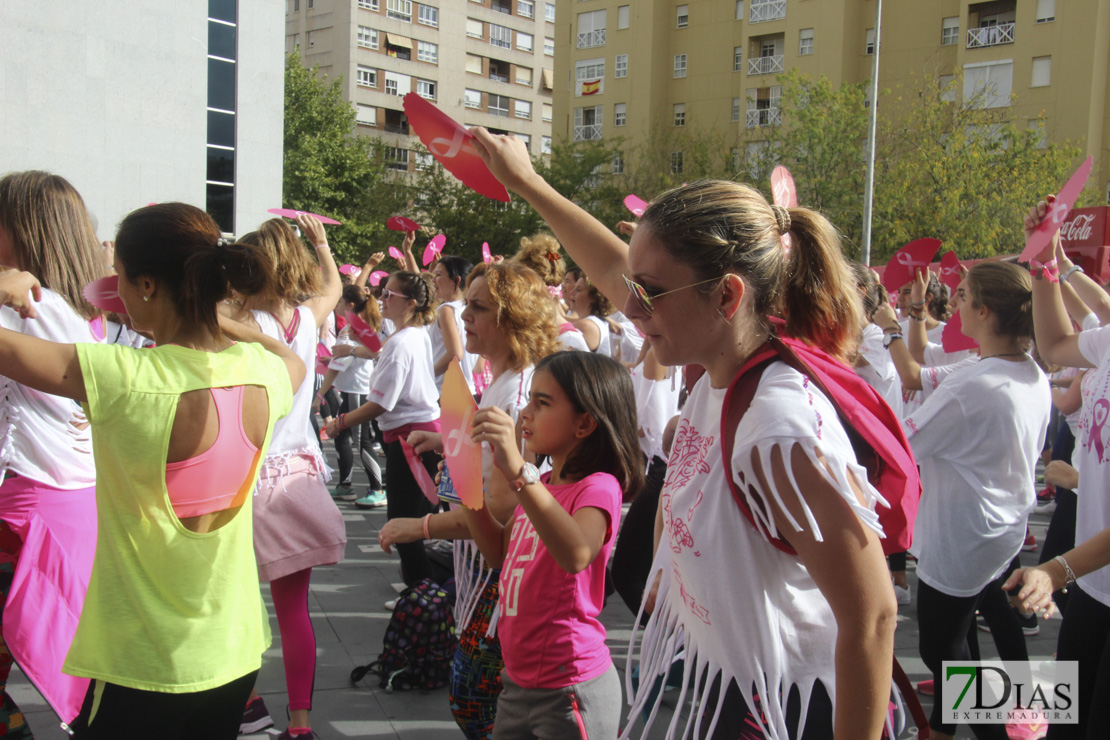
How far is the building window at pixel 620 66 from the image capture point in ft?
151

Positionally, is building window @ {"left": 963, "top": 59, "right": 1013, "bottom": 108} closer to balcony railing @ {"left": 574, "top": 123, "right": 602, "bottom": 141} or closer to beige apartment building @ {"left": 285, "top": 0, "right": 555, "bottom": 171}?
balcony railing @ {"left": 574, "top": 123, "right": 602, "bottom": 141}

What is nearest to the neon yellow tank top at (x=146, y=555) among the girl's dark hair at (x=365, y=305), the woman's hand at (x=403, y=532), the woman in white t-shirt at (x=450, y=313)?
the woman's hand at (x=403, y=532)

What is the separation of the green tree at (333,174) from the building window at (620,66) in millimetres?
14049

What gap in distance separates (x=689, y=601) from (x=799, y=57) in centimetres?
4303

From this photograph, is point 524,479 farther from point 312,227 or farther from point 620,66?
point 620,66

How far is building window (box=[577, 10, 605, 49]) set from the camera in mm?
47250

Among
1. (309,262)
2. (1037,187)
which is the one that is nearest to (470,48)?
(1037,187)

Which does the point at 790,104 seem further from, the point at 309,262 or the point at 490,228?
the point at 309,262

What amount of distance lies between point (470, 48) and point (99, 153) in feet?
144

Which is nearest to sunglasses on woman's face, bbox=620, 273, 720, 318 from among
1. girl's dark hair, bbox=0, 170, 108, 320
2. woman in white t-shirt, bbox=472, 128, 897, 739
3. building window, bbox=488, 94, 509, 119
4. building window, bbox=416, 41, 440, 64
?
woman in white t-shirt, bbox=472, 128, 897, 739

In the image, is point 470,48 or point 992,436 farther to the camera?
point 470,48

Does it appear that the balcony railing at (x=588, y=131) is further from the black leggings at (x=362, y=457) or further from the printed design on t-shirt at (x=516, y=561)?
the printed design on t-shirt at (x=516, y=561)

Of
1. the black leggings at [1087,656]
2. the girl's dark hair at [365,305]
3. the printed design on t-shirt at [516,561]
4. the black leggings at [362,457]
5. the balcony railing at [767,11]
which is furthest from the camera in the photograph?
the balcony railing at [767,11]

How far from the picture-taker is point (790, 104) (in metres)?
31.3
